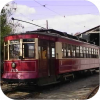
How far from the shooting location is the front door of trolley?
452 inches

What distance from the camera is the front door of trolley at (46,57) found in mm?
11480

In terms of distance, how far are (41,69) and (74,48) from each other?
4.83 meters

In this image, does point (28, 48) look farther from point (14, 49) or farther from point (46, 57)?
point (46, 57)

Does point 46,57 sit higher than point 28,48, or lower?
lower

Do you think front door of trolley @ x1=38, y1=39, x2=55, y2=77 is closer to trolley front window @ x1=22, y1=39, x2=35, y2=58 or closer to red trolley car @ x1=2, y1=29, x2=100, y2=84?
red trolley car @ x1=2, y1=29, x2=100, y2=84

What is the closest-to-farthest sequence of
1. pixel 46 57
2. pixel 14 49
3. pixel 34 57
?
pixel 34 57 < pixel 14 49 < pixel 46 57

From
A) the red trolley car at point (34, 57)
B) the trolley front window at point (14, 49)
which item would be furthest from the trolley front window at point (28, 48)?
the trolley front window at point (14, 49)

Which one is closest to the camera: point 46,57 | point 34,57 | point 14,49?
point 34,57

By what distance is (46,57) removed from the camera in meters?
11.9

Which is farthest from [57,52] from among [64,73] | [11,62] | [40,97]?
[40,97]

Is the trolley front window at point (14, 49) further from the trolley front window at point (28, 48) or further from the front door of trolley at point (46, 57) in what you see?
the front door of trolley at point (46, 57)

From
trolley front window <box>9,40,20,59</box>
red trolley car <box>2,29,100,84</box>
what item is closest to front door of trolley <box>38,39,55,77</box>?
red trolley car <box>2,29,100,84</box>

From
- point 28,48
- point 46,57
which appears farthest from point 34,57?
point 46,57

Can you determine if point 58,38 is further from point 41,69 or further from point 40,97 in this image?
point 40,97
